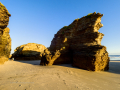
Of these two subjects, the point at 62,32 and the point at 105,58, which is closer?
the point at 105,58

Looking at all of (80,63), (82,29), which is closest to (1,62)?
(80,63)

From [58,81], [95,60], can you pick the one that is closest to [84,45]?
[95,60]

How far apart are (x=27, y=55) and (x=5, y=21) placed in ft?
56.3

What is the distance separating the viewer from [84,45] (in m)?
8.98

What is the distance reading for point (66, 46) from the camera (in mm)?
11883

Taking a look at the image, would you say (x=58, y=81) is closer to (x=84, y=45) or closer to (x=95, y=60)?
(x=95, y=60)

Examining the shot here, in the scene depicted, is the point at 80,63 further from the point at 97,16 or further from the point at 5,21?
the point at 5,21

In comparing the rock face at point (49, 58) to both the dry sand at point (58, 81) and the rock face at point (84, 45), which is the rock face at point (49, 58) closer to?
the rock face at point (84, 45)

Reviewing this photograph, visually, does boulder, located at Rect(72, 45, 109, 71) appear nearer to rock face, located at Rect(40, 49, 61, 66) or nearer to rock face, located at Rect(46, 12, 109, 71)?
rock face, located at Rect(46, 12, 109, 71)

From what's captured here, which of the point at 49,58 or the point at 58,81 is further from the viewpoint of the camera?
the point at 49,58

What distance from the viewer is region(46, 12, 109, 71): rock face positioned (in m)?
7.08

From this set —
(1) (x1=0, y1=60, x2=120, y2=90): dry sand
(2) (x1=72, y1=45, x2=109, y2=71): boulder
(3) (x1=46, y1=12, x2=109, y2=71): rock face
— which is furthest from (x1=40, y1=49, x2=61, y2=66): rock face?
(1) (x1=0, y1=60, x2=120, y2=90): dry sand

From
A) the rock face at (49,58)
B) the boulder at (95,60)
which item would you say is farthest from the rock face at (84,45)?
the rock face at (49,58)

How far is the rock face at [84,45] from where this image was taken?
7082mm
